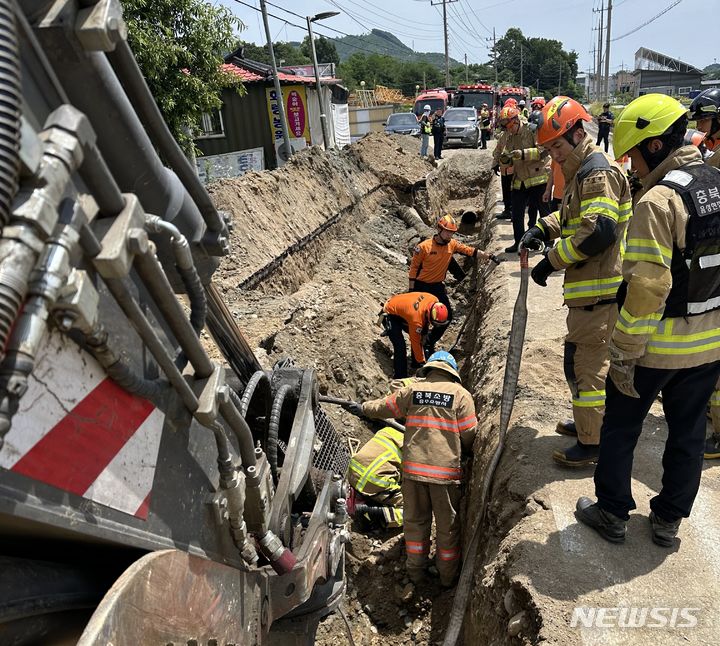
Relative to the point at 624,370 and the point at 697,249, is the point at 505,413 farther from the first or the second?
the point at 697,249

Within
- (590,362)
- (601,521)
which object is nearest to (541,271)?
(590,362)

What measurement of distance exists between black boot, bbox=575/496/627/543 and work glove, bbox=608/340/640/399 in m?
0.76

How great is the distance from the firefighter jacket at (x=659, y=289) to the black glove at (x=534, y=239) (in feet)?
3.67

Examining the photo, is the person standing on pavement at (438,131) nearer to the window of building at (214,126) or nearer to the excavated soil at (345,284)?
the excavated soil at (345,284)

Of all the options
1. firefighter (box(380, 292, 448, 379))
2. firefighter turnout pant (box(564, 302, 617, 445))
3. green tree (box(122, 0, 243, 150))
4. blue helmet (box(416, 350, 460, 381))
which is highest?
green tree (box(122, 0, 243, 150))

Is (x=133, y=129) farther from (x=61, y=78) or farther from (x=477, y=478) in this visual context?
(x=477, y=478)

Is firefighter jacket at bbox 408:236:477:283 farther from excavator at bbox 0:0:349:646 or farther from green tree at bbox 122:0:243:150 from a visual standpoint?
excavator at bbox 0:0:349:646

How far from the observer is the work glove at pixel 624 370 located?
2818 mm

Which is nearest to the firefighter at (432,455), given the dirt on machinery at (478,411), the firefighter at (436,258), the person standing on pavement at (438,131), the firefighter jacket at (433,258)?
the dirt on machinery at (478,411)

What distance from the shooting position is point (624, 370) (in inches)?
111

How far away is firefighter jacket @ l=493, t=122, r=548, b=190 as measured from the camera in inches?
322

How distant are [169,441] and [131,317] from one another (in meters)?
0.37

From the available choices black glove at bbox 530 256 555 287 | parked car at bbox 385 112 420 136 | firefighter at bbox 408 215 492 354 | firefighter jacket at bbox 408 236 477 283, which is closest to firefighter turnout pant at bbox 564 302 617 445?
black glove at bbox 530 256 555 287

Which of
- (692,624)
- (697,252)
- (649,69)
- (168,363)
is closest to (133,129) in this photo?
(168,363)
